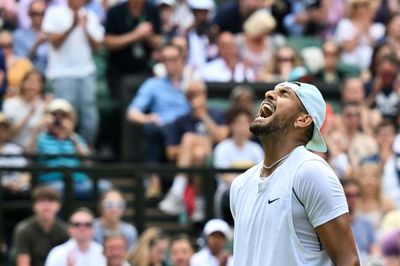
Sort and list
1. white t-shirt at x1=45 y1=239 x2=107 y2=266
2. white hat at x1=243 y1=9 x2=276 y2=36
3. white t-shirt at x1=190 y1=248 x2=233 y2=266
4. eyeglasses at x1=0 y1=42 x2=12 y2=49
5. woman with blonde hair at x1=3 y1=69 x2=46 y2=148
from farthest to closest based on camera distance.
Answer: white hat at x1=243 y1=9 x2=276 y2=36 < eyeglasses at x1=0 y1=42 x2=12 y2=49 < woman with blonde hair at x1=3 y1=69 x2=46 y2=148 < white t-shirt at x1=190 y1=248 x2=233 y2=266 < white t-shirt at x1=45 y1=239 x2=107 y2=266

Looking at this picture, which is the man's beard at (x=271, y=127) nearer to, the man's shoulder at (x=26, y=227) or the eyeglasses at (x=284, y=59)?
the man's shoulder at (x=26, y=227)

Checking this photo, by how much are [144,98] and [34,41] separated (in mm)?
1610

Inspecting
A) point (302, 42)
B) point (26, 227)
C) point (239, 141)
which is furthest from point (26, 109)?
point (302, 42)

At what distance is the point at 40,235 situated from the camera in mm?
11188

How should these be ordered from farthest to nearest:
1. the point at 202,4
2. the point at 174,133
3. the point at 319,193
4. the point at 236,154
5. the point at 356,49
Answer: the point at 356,49 < the point at 202,4 < the point at 174,133 < the point at 236,154 < the point at 319,193

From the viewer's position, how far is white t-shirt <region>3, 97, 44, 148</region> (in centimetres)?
1276

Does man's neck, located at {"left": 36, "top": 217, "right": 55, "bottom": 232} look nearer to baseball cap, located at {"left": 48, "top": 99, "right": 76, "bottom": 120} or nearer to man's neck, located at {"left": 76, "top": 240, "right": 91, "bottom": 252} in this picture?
man's neck, located at {"left": 76, "top": 240, "right": 91, "bottom": 252}

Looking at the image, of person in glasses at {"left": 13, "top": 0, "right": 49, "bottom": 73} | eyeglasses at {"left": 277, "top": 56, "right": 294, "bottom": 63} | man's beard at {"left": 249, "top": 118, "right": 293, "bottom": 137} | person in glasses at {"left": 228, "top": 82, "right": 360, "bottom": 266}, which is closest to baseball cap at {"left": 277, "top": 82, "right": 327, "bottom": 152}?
person in glasses at {"left": 228, "top": 82, "right": 360, "bottom": 266}

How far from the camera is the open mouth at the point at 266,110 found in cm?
528

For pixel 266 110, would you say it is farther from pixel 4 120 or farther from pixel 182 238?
pixel 4 120

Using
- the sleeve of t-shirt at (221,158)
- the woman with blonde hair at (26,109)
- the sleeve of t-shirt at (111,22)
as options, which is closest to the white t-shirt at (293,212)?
the sleeve of t-shirt at (221,158)

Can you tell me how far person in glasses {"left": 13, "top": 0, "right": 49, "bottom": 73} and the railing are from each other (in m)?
2.29

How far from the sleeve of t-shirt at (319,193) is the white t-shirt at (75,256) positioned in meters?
5.78

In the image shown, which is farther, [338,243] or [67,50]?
[67,50]
